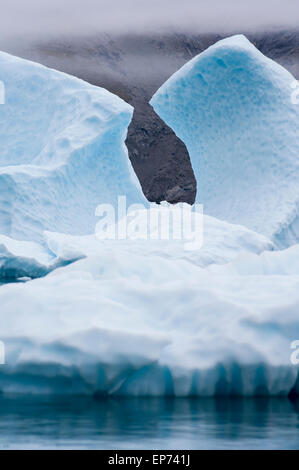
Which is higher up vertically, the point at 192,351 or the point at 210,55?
the point at 210,55

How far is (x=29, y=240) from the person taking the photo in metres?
9.95

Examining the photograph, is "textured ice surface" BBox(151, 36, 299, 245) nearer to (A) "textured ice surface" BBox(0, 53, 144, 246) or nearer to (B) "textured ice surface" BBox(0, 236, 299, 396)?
(A) "textured ice surface" BBox(0, 53, 144, 246)

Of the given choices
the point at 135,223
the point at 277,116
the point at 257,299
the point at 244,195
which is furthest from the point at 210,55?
the point at 257,299

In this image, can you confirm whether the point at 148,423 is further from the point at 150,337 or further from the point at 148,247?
the point at 148,247

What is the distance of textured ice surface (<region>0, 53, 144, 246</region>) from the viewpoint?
1004cm

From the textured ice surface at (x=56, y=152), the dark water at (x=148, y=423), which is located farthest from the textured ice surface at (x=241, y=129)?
the dark water at (x=148, y=423)

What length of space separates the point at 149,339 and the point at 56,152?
271 inches

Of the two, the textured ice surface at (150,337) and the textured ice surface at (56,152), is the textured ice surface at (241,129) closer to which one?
the textured ice surface at (56,152)

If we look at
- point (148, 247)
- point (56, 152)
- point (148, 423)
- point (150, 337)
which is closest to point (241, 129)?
point (56, 152)

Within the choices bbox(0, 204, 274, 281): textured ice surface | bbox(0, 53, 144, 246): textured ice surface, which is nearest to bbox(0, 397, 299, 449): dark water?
bbox(0, 204, 274, 281): textured ice surface

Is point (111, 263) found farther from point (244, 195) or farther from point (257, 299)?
point (244, 195)

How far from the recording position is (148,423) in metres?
3.64

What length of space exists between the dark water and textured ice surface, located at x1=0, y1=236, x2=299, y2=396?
98 millimetres

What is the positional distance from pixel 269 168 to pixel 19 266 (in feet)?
10.7
